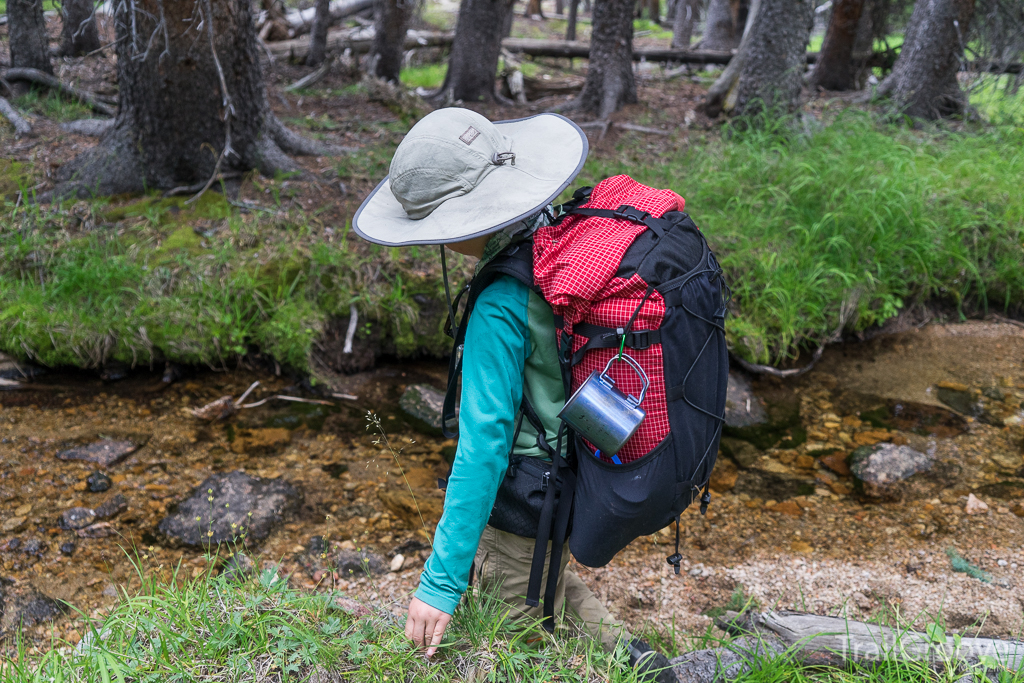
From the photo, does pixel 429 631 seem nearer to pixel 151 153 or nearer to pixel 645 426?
pixel 645 426

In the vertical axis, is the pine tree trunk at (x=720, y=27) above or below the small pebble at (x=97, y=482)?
above

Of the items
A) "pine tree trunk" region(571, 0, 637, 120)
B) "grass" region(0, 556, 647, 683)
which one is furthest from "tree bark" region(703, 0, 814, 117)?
"grass" region(0, 556, 647, 683)

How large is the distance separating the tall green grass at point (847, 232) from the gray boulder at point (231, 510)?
3.09 metres

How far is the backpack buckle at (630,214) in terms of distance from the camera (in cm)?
161

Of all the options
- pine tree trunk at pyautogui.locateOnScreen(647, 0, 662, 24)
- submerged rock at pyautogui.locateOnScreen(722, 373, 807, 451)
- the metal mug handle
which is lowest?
submerged rock at pyautogui.locateOnScreen(722, 373, 807, 451)

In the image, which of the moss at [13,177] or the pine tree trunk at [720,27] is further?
the pine tree trunk at [720,27]

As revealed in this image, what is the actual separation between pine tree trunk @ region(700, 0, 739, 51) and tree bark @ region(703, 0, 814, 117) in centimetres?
751

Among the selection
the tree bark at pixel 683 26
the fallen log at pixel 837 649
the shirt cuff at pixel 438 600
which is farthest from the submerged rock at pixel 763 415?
the tree bark at pixel 683 26

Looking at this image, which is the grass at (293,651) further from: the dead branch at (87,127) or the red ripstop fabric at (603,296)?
the dead branch at (87,127)

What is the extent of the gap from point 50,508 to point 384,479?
1628 millimetres

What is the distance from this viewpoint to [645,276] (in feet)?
4.94

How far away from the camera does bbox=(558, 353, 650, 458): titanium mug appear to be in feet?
4.82

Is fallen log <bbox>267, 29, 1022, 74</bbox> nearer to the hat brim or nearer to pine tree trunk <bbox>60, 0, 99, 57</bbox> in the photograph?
pine tree trunk <bbox>60, 0, 99, 57</bbox>

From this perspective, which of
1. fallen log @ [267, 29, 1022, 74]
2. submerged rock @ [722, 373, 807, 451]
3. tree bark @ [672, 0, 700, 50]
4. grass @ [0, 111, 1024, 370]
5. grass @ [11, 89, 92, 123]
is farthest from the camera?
tree bark @ [672, 0, 700, 50]
